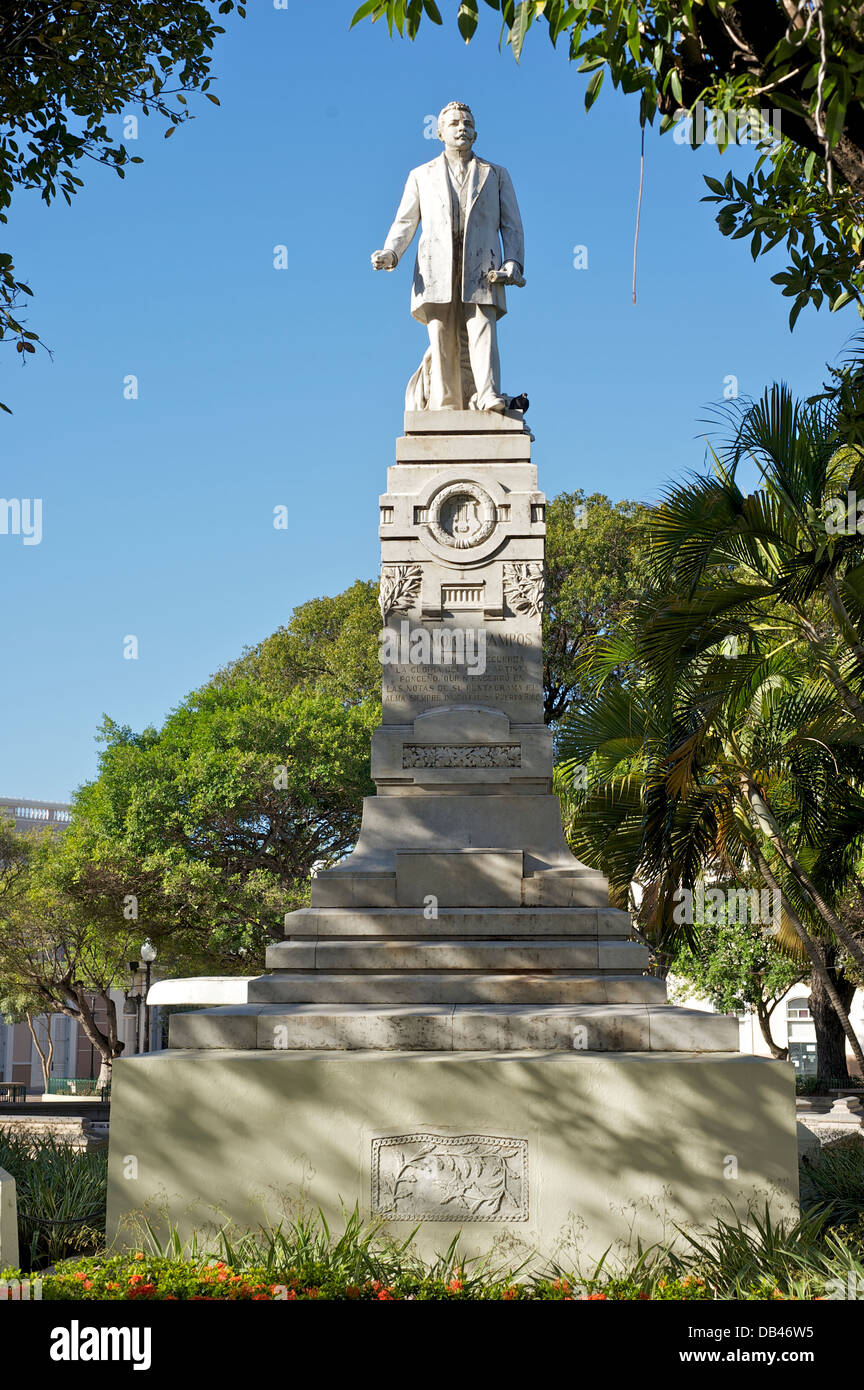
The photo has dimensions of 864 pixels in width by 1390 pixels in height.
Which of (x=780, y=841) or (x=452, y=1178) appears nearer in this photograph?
(x=452, y=1178)

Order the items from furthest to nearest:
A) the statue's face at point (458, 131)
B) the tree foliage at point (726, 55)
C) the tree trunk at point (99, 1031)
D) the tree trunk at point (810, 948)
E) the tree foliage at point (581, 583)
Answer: the tree trunk at point (99, 1031)
the tree foliage at point (581, 583)
the tree trunk at point (810, 948)
the statue's face at point (458, 131)
the tree foliage at point (726, 55)

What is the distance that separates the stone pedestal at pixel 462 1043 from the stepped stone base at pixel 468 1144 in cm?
1

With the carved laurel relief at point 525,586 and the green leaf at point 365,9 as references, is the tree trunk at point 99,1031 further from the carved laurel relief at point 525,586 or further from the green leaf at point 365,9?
the green leaf at point 365,9

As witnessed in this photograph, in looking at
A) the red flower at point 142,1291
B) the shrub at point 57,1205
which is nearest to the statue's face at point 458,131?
the shrub at point 57,1205

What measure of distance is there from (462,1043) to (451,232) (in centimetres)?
711

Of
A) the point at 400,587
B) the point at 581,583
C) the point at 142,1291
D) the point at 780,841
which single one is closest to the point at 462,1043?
the point at 142,1291

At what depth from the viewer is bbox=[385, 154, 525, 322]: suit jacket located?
10.7 metres

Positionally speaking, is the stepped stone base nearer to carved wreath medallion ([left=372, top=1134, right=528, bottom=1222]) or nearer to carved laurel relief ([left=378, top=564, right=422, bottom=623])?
carved wreath medallion ([left=372, top=1134, right=528, bottom=1222])

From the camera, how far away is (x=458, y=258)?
10.8 meters

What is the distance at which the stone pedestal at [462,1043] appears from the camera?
704cm

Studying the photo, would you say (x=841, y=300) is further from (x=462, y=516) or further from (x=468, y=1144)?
(x=468, y=1144)

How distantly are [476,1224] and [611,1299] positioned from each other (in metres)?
1.32

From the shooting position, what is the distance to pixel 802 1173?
954 cm
